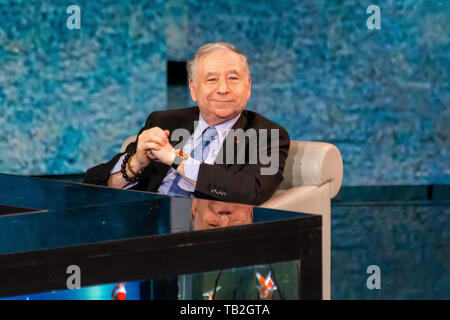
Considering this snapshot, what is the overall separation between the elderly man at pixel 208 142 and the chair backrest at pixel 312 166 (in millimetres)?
74

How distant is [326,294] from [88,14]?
4634 mm

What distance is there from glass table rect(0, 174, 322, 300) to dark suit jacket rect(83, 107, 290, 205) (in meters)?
1.02

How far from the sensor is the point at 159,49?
666 centimetres

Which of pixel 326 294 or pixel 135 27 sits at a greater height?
pixel 135 27

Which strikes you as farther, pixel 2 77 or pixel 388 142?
pixel 388 142

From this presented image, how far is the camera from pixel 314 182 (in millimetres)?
2590

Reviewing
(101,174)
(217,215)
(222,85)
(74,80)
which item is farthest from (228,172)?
(74,80)

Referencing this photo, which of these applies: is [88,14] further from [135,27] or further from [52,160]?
[52,160]

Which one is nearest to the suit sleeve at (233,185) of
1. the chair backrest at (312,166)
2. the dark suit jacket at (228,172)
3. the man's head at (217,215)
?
the dark suit jacket at (228,172)

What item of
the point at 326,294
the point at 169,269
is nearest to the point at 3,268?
the point at 169,269

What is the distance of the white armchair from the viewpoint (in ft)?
8.23

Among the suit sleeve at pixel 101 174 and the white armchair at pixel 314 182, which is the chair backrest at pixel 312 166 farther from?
the suit sleeve at pixel 101 174

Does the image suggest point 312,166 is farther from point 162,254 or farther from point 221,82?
point 162,254

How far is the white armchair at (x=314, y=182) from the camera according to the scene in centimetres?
251
